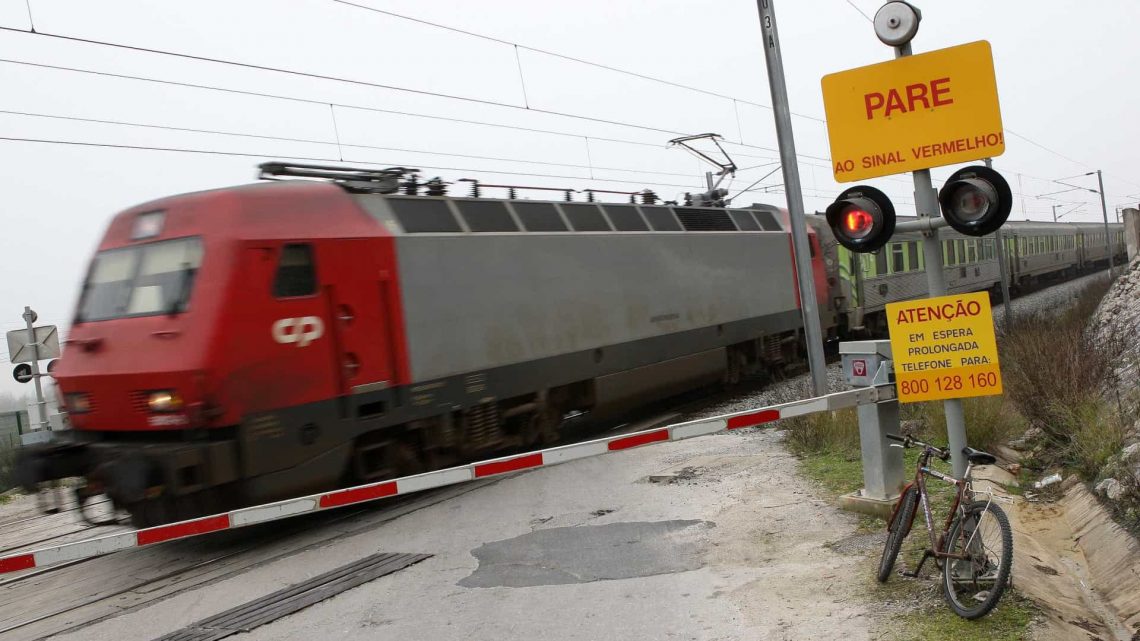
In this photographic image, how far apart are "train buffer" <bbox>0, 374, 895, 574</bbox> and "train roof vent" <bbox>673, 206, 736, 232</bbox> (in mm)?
8352

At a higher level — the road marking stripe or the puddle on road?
the road marking stripe

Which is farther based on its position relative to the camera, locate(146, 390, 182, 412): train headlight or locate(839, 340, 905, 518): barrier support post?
locate(146, 390, 182, 412): train headlight

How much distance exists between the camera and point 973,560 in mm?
4551

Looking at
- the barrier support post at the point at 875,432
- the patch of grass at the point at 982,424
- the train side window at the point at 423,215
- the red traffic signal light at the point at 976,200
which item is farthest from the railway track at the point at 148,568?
the red traffic signal light at the point at 976,200

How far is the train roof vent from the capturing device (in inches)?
561

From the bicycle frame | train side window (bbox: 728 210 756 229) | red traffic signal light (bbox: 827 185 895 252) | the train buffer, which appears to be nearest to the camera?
the train buffer

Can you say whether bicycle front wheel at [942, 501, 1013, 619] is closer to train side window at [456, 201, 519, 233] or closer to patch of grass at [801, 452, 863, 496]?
patch of grass at [801, 452, 863, 496]

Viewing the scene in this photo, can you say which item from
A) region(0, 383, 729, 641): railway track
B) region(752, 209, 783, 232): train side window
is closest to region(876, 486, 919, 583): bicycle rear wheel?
region(0, 383, 729, 641): railway track

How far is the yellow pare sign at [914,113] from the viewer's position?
192 inches

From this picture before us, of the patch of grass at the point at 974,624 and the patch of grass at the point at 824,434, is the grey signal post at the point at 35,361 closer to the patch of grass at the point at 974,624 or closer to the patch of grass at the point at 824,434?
the patch of grass at the point at 824,434

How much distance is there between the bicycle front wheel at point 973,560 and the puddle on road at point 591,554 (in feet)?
5.42

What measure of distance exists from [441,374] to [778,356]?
9.37 meters

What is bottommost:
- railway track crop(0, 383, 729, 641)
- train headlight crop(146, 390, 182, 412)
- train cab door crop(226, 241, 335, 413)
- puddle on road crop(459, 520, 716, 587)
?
puddle on road crop(459, 520, 716, 587)

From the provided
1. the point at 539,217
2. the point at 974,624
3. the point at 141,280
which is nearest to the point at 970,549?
the point at 974,624
